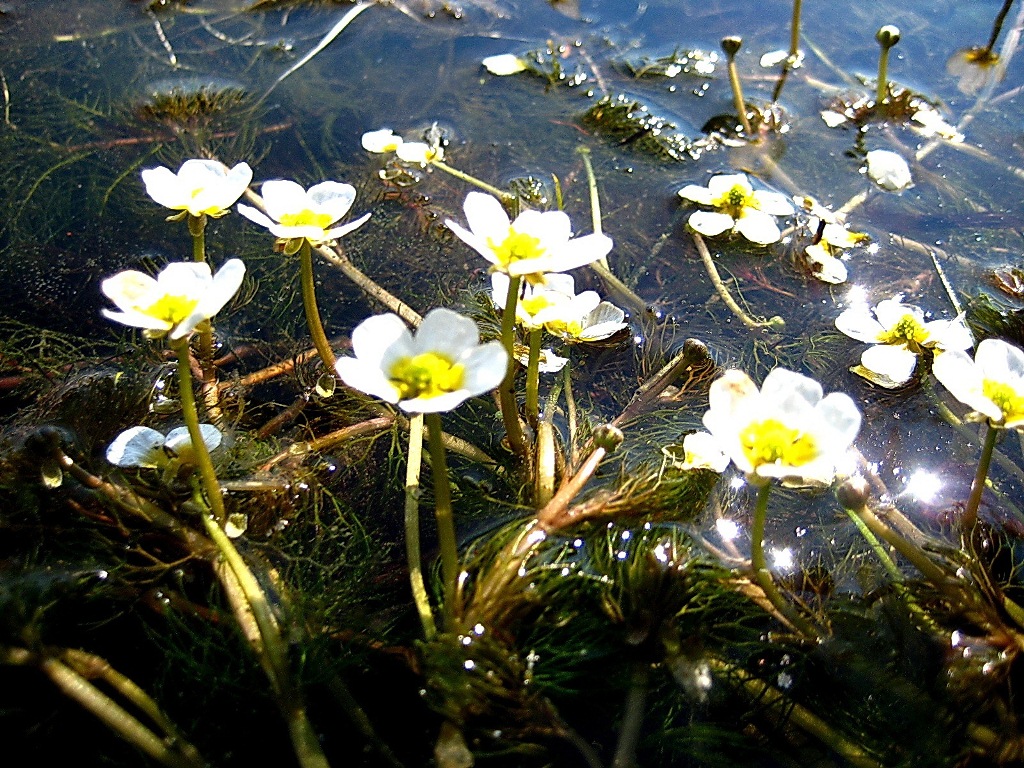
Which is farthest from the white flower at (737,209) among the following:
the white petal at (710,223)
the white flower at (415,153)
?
the white flower at (415,153)

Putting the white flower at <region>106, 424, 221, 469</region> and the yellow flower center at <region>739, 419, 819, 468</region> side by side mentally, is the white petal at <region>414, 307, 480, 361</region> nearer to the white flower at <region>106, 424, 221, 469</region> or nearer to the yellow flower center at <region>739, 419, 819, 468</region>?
the yellow flower center at <region>739, 419, 819, 468</region>

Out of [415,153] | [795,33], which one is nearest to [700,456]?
[415,153]

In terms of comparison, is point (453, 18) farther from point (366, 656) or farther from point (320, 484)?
point (366, 656)

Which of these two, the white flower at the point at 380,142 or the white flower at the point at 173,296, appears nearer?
the white flower at the point at 173,296

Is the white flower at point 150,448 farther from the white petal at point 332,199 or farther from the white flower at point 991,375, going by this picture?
the white flower at point 991,375

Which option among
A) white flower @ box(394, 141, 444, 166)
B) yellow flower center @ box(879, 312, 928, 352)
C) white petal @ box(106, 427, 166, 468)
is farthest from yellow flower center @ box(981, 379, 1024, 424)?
white flower @ box(394, 141, 444, 166)
